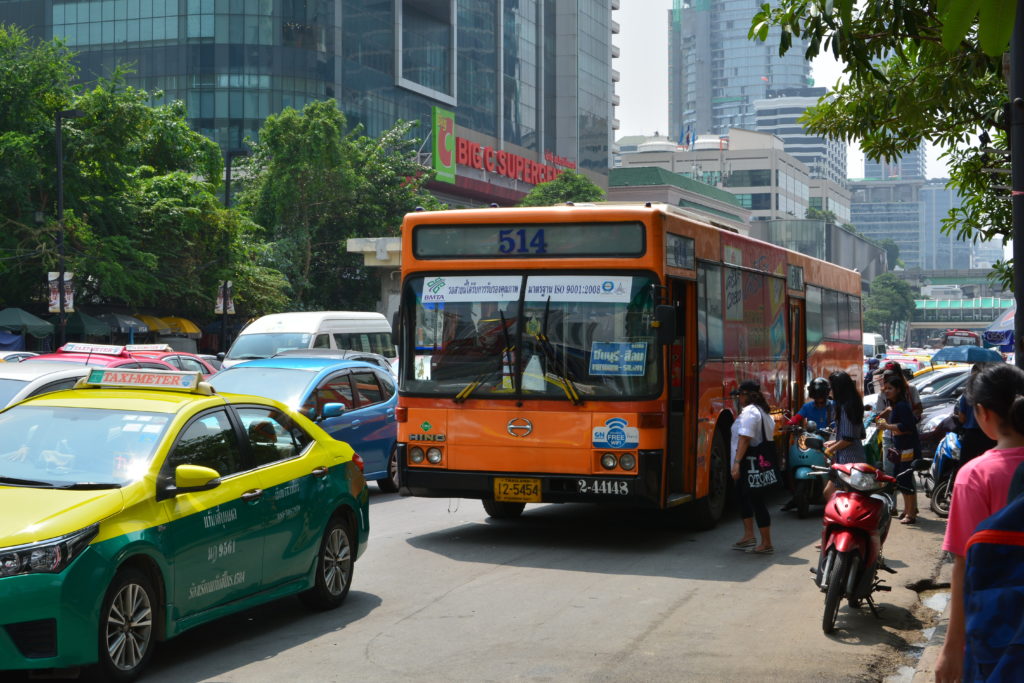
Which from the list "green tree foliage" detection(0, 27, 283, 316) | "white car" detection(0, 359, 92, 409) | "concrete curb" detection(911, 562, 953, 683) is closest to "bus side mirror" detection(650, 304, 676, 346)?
"concrete curb" detection(911, 562, 953, 683)

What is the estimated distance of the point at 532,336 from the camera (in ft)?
35.8

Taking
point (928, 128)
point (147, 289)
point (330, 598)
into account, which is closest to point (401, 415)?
point (330, 598)

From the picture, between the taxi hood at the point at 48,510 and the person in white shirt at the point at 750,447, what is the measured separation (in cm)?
565

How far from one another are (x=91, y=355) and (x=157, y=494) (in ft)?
37.4

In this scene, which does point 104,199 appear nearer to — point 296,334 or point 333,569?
point 296,334

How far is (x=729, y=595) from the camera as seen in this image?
914 centimetres

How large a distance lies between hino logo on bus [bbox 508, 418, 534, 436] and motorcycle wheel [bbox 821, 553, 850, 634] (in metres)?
3.47

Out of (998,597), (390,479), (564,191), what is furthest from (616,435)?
(564,191)

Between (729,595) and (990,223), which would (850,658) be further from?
(990,223)

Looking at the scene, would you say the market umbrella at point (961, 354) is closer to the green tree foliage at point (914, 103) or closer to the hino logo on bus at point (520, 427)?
the green tree foliage at point (914, 103)

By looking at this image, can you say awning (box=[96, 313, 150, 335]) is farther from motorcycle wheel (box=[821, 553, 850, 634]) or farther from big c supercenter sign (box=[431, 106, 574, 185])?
motorcycle wheel (box=[821, 553, 850, 634])

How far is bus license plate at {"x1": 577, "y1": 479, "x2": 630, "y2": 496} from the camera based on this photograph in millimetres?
10531

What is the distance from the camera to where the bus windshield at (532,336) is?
10703 mm

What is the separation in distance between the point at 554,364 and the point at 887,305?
550 feet
